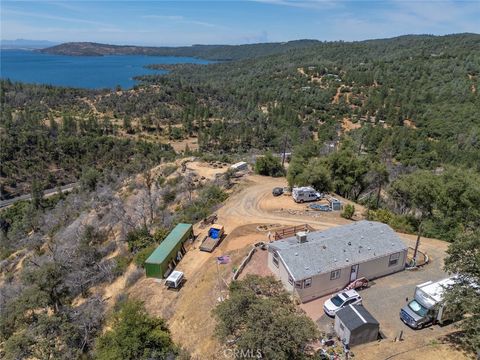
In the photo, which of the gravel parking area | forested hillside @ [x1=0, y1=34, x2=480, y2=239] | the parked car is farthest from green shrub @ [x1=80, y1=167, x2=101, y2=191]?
the gravel parking area

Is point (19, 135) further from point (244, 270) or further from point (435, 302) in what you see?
point (435, 302)

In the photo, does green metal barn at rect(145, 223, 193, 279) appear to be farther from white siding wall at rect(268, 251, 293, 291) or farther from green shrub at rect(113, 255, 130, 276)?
white siding wall at rect(268, 251, 293, 291)

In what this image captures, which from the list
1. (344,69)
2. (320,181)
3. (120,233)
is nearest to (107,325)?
(120,233)

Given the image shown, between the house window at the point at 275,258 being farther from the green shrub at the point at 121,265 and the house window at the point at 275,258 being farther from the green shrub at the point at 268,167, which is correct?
the green shrub at the point at 268,167

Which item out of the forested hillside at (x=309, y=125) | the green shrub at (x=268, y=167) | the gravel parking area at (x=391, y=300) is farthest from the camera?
the green shrub at (x=268, y=167)

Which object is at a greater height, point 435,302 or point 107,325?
point 435,302

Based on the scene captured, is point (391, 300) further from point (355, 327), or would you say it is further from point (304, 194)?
point (304, 194)

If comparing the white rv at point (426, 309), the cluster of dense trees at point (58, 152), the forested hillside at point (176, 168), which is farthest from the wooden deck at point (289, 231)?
the cluster of dense trees at point (58, 152)
